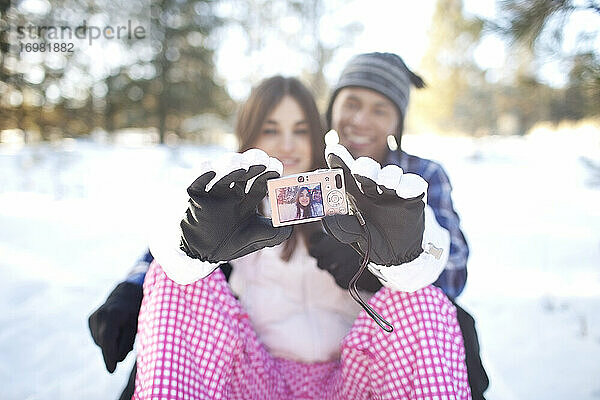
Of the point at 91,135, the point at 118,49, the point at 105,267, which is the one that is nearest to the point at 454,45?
the point at 118,49

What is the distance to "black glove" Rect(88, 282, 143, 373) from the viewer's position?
1.07 m

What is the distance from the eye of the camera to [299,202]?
94 cm

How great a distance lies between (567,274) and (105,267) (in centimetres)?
250

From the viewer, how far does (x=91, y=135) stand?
7590 mm

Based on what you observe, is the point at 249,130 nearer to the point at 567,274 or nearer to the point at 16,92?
the point at 567,274

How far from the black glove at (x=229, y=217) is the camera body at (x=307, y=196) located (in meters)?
0.03

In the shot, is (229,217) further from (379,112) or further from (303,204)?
(379,112)

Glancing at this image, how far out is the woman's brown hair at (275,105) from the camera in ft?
4.59

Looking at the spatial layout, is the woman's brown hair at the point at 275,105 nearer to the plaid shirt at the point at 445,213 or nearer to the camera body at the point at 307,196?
the plaid shirt at the point at 445,213

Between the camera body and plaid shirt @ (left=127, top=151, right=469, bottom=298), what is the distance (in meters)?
0.44

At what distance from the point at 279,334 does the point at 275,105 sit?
70 cm

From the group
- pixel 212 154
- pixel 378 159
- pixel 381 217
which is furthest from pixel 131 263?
pixel 212 154

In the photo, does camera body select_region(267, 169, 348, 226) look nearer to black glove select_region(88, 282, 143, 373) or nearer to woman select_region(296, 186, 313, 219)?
woman select_region(296, 186, 313, 219)

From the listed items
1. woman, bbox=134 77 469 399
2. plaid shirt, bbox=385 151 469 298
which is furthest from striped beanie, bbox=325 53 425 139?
woman, bbox=134 77 469 399
